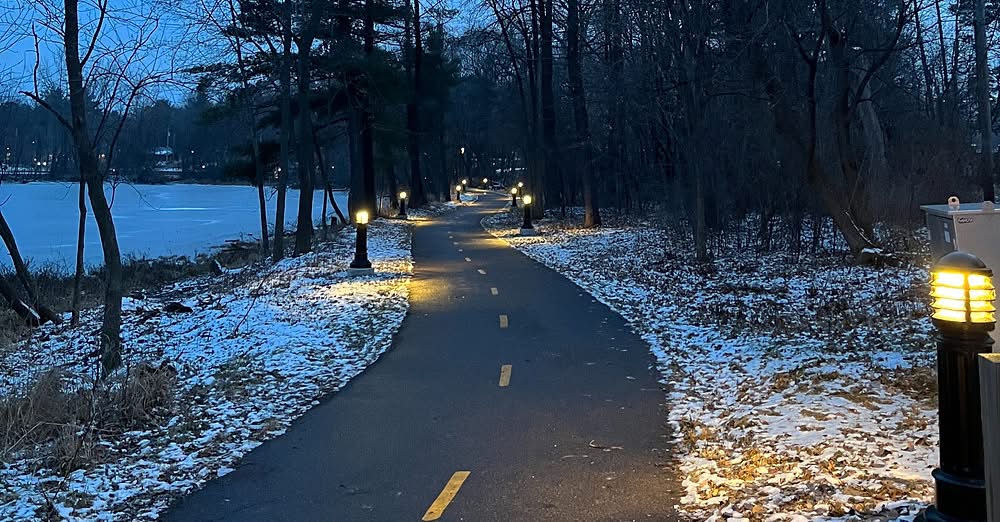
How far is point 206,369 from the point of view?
11.5 m

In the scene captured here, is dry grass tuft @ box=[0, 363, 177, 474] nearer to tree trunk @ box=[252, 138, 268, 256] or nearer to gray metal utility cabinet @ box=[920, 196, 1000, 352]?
gray metal utility cabinet @ box=[920, 196, 1000, 352]

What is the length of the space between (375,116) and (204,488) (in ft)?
121

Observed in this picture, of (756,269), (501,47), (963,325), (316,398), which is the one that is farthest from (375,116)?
(963,325)

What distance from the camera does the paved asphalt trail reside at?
20.2 ft

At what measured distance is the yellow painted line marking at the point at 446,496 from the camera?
5.93 meters

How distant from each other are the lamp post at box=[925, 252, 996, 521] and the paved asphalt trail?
6.24 feet

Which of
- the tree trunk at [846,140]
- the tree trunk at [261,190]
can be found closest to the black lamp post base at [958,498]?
the tree trunk at [846,140]

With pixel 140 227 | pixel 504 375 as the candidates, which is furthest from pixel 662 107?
pixel 140 227

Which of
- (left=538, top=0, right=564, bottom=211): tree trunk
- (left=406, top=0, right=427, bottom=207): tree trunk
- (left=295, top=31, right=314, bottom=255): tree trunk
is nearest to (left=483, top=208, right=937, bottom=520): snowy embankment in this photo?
(left=295, top=31, right=314, bottom=255): tree trunk

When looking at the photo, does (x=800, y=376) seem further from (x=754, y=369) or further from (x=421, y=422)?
(x=421, y=422)

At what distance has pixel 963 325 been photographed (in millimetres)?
4145

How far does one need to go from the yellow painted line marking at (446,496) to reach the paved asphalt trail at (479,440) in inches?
1.9

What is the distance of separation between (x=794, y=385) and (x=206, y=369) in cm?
736

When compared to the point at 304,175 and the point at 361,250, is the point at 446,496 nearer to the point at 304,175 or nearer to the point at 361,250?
the point at 361,250
